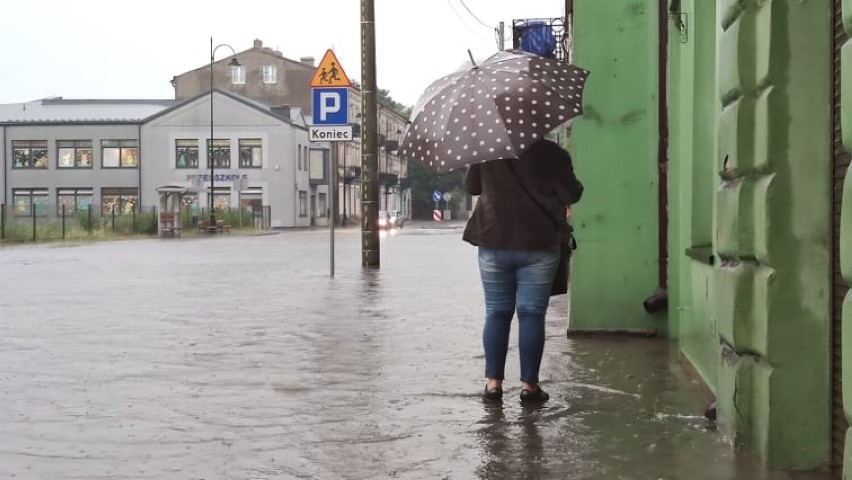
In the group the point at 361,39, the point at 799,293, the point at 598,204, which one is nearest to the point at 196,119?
the point at 361,39

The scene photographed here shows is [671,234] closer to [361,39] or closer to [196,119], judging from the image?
[361,39]

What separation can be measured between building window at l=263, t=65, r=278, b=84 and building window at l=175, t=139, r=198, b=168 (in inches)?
614

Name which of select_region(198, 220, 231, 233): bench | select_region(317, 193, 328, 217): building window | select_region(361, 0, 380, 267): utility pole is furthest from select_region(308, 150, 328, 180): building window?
select_region(361, 0, 380, 267): utility pole

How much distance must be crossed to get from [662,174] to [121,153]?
6562cm

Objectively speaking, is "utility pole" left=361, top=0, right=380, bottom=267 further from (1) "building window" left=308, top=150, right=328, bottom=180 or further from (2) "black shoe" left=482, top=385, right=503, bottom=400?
(1) "building window" left=308, top=150, right=328, bottom=180

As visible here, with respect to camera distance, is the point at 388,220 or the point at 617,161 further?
the point at 388,220

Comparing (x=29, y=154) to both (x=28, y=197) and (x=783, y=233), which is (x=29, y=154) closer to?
(x=28, y=197)

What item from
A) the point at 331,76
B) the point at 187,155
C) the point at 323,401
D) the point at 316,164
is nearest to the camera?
the point at 323,401

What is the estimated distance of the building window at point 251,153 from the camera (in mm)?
69938

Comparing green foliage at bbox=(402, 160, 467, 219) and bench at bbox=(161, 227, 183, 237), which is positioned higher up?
green foliage at bbox=(402, 160, 467, 219)

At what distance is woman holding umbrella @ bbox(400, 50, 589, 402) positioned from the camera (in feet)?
19.1

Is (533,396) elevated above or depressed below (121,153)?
below

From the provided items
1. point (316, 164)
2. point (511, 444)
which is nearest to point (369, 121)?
point (511, 444)

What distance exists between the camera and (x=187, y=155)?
2753 inches
